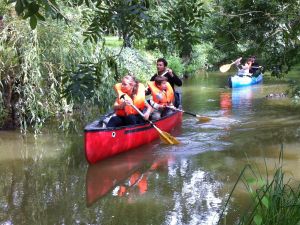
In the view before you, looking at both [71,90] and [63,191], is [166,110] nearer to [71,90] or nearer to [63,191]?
[63,191]

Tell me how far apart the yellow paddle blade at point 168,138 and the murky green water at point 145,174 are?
108 millimetres

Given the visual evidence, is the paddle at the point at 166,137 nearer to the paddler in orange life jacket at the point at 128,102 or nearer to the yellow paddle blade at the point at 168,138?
the yellow paddle blade at the point at 168,138

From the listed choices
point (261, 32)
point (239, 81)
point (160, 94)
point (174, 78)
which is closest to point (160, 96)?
point (160, 94)

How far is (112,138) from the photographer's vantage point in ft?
23.1

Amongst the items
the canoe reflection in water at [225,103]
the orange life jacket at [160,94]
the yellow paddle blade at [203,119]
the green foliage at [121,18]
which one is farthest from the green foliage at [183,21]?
the canoe reflection in water at [225,103]

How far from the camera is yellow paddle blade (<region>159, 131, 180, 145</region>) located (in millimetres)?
7824

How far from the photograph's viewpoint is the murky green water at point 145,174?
191 inches

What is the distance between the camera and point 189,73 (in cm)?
2133

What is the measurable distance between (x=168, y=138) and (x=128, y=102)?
3.29 feet

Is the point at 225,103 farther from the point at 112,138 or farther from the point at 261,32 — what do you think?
the point at 261,32

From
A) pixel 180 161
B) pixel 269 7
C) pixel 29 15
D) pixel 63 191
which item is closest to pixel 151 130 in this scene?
pixel 180 161

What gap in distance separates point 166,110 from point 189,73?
39.9 ft

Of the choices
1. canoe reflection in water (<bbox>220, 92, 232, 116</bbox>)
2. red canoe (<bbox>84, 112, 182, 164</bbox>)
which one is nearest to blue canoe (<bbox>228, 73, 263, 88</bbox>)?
canoe reflection in water (<bbox>220, 92, 232, 116</bbox>)

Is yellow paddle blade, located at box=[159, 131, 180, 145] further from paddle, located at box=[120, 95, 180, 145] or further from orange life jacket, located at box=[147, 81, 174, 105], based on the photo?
→ orange life jacket, located at box=[147, 81, 174, 105]
